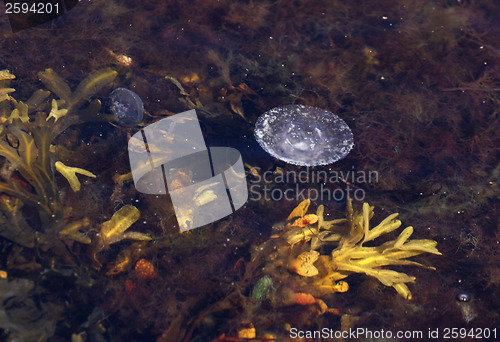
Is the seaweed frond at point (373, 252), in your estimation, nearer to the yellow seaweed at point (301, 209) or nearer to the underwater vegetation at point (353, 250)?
the underwater vegetation at point (353, 250)

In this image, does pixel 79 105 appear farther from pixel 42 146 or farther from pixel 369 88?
pixel 369 88

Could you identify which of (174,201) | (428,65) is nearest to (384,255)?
(174,201)

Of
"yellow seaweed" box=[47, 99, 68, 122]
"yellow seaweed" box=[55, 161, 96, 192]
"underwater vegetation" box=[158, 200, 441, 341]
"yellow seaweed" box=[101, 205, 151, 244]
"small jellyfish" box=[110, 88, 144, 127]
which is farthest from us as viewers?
"small jellyfish" box=[110, 88, 144, 127]

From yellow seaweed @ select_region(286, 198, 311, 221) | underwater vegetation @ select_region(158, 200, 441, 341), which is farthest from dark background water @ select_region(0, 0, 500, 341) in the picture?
yellow seaweed @ select_region(286, 198, 311, 221)

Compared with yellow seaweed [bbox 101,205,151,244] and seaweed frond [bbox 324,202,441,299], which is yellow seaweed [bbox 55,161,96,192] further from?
seaweed frond [bbox 324,202,441,299]

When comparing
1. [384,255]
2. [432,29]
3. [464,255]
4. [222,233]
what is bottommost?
[464,255]

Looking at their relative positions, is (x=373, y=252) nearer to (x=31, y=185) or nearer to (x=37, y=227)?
(x=37, y=227)
